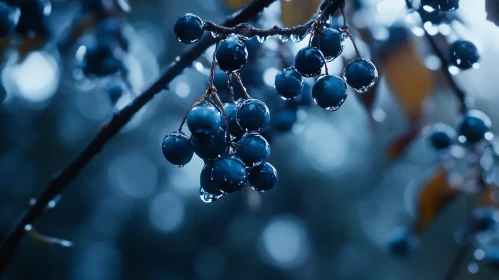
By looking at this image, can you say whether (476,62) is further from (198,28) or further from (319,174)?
(319,174)

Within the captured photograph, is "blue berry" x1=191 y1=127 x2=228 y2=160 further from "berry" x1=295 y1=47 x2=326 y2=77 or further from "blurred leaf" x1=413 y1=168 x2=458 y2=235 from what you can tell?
"blurred leaf" x1=413 y1=168 x2=458 y2=235

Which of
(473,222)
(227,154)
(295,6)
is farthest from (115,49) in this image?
(473,222)

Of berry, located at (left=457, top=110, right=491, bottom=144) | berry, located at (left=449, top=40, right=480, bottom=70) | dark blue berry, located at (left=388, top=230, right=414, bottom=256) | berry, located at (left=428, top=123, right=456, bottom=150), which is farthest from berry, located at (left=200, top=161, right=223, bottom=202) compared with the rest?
dark blue berry, located at (left=388, top=230, right=414, bottom=256)

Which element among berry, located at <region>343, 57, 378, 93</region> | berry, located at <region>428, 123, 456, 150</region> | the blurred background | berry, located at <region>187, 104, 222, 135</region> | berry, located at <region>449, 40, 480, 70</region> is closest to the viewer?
berry, located at <region>187, 104, 222, 135</region>

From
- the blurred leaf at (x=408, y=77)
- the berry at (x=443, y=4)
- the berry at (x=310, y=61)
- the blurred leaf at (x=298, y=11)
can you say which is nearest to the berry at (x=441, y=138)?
the blurred leaf at (x=408, y=77)

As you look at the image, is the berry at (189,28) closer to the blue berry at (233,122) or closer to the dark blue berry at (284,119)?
the blue berry at (233,122)

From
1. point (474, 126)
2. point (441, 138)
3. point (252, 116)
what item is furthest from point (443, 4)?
point (441, 138)

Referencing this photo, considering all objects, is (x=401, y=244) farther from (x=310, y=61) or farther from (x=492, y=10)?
(x=310, y=61)
